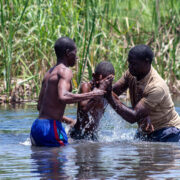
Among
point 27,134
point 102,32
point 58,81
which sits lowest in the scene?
point 27,134

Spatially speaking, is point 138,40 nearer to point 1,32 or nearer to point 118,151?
point 1,32

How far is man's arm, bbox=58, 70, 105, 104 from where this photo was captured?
5.61m

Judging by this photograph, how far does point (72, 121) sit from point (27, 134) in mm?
912

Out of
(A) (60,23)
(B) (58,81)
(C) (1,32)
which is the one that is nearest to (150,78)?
(B) (58,81)

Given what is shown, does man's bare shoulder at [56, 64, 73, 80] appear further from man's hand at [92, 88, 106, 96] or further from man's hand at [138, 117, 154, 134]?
man's hand at [138, 117, 154, 134]

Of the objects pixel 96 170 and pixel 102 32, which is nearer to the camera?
pixel 96 170

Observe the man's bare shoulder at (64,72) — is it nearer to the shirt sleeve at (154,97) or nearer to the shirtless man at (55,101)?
the shirtless man at (55,101)

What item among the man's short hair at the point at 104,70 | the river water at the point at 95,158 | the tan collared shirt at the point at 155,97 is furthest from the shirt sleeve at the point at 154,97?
the man's short hair at the point at 104,70

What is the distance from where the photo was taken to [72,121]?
679 cm

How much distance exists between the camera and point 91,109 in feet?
21.1

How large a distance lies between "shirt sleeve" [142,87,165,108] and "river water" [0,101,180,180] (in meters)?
0.46

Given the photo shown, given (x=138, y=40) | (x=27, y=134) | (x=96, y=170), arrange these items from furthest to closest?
1. (x=138, y=40)
2. (x=27, y=134)
3. (x=96, y=170)

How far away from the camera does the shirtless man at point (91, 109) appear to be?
641 centimetres

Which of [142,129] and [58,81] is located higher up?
[58,81]
